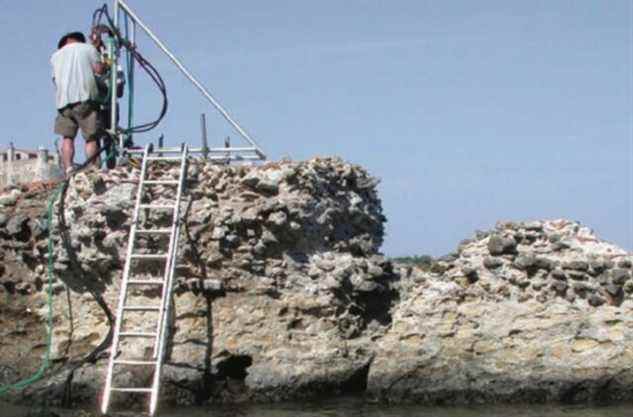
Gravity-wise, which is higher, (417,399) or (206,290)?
(206,290)

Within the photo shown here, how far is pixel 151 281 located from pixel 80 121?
2882 mm

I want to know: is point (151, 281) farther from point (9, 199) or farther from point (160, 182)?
point (9, 199)

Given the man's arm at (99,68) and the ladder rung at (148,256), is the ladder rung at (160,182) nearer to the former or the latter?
the ladder rung at (148,256)

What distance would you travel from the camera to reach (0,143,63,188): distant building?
15.1 m

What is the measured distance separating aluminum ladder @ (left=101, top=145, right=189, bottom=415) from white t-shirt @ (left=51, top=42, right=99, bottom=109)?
1.28 meters

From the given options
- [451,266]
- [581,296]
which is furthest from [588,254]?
[451,266]

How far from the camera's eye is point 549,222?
1423 cm

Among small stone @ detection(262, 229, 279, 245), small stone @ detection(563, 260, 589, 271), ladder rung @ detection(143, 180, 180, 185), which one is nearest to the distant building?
ladder rung @ detection(143, 180, 180, 185)

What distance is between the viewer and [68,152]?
1391 centimetres

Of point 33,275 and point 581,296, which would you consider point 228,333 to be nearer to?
point 33,275

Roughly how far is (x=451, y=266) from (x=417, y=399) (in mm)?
2016

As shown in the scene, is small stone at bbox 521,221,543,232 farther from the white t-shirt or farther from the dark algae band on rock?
the white t-shirt

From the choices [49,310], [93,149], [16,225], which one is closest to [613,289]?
[93,149]

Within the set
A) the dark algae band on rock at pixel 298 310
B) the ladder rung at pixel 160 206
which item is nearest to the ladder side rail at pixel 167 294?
the ladder rung at pixel 160 206
